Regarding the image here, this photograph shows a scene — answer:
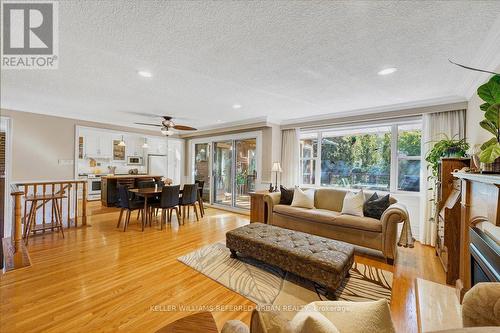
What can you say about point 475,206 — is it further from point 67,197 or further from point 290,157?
point 67,197

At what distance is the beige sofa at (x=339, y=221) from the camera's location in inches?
114

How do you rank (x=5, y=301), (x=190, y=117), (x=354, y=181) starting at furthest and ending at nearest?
(x=190, y=117) < (x=354, y=181) < (x=5, y=301)

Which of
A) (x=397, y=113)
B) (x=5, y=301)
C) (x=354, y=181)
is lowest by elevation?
(x=5, y=301)

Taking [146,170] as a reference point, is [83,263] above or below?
below

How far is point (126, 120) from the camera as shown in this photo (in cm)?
555

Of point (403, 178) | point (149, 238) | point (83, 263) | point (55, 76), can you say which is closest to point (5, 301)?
point (83, 263)

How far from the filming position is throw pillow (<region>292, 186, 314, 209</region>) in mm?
4102

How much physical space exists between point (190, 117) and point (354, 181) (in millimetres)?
4058

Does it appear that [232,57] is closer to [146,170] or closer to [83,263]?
[83,263]

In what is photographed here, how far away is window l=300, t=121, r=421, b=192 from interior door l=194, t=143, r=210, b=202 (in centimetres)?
312

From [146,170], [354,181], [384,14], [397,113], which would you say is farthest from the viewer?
[146,170]

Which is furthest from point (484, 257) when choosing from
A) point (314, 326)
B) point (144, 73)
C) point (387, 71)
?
point (144, 73)

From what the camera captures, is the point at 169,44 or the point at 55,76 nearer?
the point at 169,44

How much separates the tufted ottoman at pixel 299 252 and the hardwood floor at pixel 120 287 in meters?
0.56
